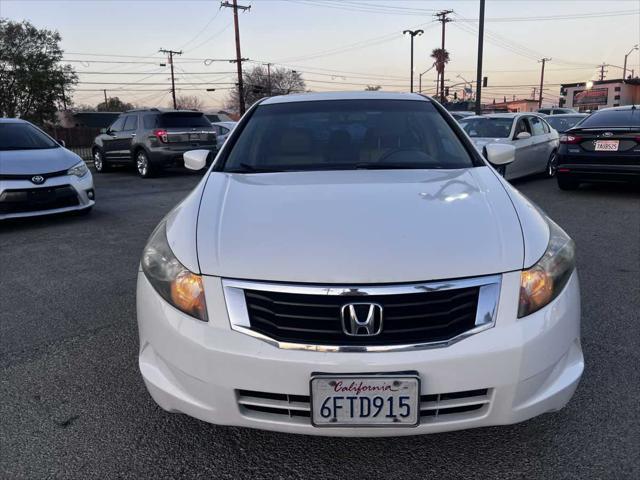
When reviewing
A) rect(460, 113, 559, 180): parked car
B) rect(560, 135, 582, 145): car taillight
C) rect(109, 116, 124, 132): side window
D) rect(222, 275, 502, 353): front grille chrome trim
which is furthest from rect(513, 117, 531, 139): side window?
rect(109, 116, 124, 132): side window

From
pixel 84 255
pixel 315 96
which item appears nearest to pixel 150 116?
pixel 84 255

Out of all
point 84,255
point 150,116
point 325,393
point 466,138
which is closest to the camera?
point 325,393

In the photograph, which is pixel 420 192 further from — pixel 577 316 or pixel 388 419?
pixel 388 419

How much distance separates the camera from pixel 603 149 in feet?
26.1

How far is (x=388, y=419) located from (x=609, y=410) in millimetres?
1258

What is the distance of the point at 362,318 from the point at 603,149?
25.1 ft

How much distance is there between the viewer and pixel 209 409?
1861 millimetres

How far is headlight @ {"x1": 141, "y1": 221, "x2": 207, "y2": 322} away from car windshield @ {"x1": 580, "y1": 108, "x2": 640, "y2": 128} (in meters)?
7.98

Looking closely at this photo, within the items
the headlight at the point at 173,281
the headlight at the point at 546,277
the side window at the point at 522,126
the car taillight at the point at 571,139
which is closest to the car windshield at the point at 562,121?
the side window at the point at 522,126

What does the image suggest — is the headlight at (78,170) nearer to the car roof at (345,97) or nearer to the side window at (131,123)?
the car roof at (345,97)

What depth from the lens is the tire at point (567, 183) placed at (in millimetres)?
8719

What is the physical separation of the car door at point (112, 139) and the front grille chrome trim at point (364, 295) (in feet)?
43.3

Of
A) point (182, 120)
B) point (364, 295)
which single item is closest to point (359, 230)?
point (364, 295)

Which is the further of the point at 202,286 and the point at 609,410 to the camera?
the point at 609,410
